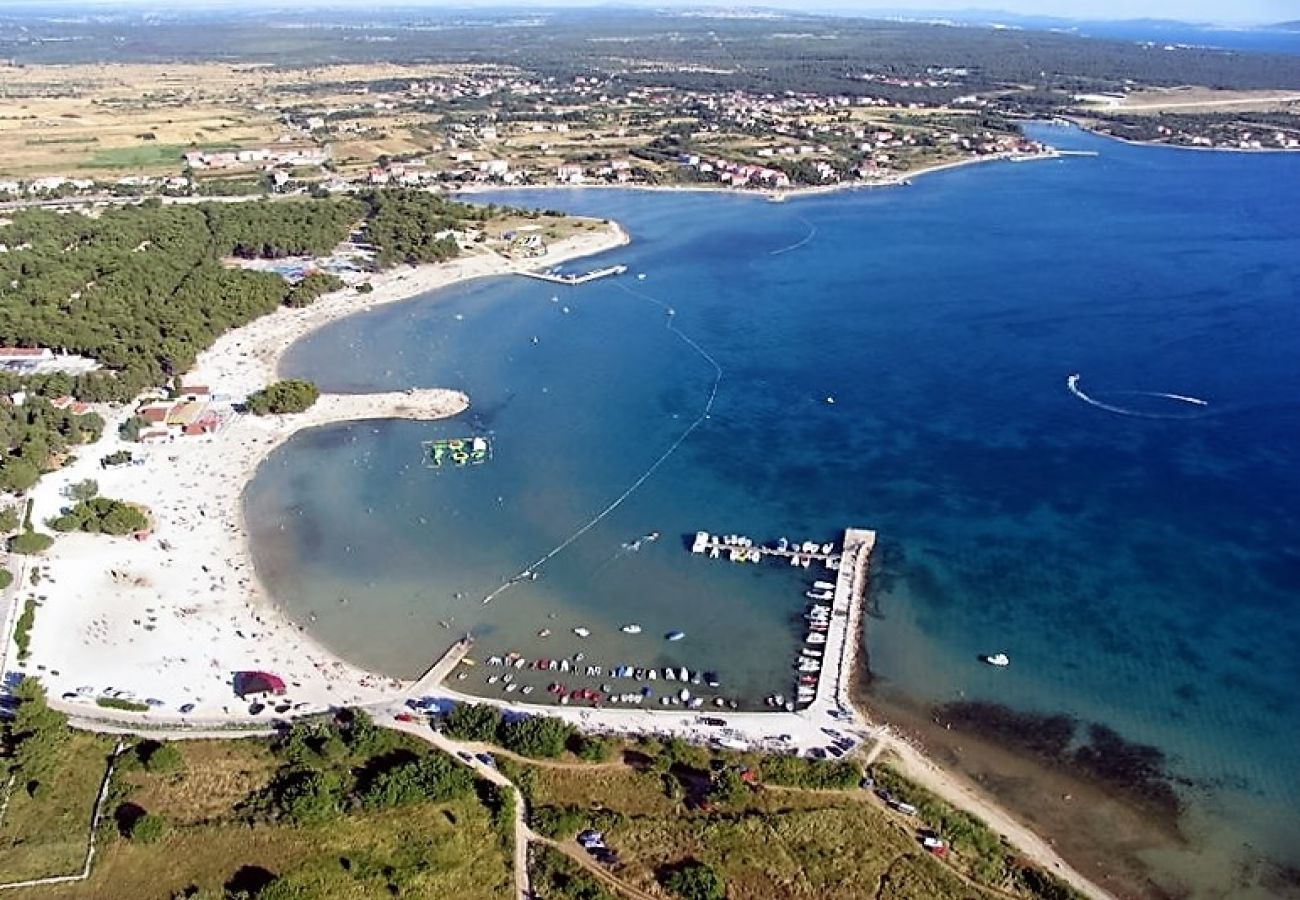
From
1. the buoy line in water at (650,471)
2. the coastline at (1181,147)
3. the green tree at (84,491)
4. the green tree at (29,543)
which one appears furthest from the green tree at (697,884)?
the coastline at (1181,147)

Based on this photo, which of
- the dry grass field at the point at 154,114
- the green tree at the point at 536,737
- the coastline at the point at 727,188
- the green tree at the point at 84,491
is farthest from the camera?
the dry grass field at the point at 154,114

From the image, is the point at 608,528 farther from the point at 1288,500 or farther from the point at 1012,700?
the point at 1288,500

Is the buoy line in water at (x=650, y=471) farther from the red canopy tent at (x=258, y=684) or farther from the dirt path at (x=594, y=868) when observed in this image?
the dirt path at (x=594, y=868)

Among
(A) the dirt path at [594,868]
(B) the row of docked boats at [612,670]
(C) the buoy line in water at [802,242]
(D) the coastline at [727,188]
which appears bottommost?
(A) the dirt path at [594,868]

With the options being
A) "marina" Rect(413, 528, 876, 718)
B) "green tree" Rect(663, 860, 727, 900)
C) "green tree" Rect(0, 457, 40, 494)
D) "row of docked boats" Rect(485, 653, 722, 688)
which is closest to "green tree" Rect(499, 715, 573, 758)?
"marina" Rect(413, 528, 876, 718)

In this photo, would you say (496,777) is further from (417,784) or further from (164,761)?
(164,761)

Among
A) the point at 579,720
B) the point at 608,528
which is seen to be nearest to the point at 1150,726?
the point at 579,720

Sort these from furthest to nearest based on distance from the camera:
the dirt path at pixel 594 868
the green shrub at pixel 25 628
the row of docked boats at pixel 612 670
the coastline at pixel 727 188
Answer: the coastline at pixel 727 188, the green shrub at pixel 25 628, the row of docked boats at pixel 612 670, the dirt path at pixel 594 868

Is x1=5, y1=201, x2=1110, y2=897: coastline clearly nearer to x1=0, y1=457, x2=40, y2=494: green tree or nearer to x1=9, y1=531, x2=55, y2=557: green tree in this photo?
x1=9, y1=531, x2=55, y2=557: green tree

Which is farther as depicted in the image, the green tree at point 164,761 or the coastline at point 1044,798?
the green tree at point 164,761
